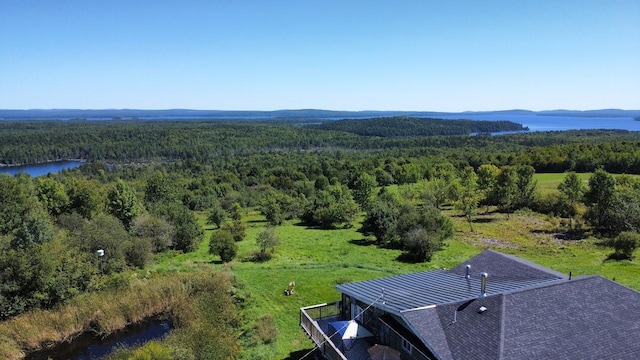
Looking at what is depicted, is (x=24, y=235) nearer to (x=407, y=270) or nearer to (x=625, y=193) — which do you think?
(x=407, y=270)

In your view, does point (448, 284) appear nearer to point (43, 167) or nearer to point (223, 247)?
point (223, 247)

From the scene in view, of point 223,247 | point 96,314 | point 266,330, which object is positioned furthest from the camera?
point 223,247

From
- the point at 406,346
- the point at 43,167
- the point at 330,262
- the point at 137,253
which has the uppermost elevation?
the point at 406,346

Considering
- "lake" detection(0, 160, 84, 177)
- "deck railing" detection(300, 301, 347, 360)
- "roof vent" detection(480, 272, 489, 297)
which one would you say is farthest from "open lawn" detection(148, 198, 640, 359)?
"lake" detection(0, 160, 84, 177)

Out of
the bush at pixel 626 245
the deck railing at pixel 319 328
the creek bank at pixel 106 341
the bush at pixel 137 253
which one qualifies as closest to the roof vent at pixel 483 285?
the deck railing at pixel 319 328

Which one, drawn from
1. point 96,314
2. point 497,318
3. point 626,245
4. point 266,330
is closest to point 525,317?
A: point 497,318

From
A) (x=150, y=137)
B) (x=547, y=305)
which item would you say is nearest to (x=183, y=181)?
(x=547, y=305)

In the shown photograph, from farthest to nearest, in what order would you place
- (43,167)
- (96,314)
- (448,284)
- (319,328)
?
1. (43,167)
2. (96,314)
3. (319,328)
4. (448,284)

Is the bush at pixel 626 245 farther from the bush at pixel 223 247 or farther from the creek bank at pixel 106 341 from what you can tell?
the creek bank at pixel 106 341
